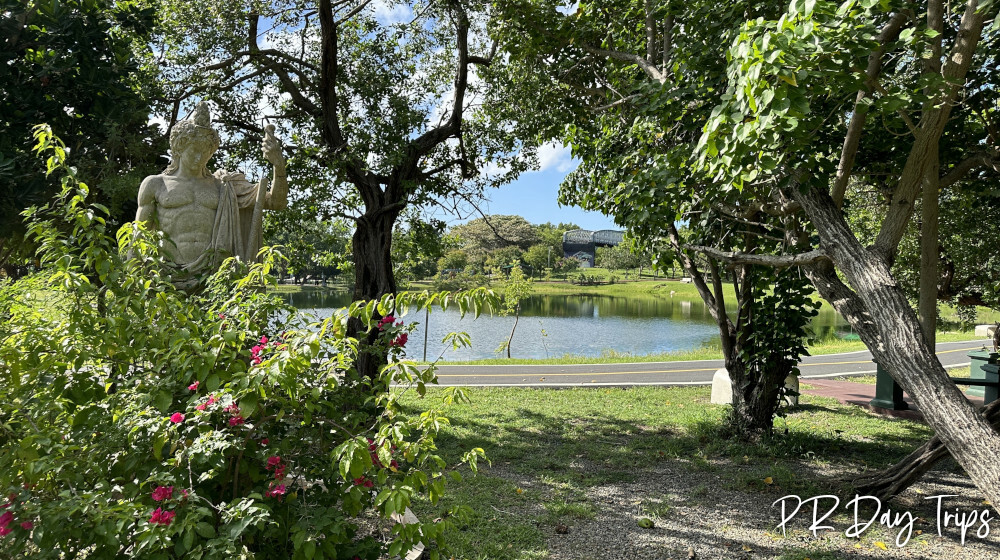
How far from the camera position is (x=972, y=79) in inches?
222

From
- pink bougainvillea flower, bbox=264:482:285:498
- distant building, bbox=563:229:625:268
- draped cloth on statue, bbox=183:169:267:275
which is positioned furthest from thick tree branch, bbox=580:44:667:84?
distant building, bbox=563:229:625:268

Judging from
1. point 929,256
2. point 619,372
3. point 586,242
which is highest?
point 586,242

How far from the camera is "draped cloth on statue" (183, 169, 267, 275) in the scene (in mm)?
4324

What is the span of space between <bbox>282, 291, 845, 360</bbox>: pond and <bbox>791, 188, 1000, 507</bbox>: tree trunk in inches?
516

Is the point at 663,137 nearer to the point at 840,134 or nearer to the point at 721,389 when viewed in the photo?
the point at 840,134

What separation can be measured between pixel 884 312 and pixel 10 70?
9223 mm

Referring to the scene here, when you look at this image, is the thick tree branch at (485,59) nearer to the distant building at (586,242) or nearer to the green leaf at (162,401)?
the green leaf at (162,401)

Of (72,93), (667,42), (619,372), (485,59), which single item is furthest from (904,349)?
(619,372)

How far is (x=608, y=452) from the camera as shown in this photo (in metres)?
7.00

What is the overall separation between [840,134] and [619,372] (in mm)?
9102

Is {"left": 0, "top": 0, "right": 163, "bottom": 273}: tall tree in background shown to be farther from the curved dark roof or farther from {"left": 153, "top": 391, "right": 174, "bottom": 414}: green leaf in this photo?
the curved dark roof

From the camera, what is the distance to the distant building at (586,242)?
99600 millimetres

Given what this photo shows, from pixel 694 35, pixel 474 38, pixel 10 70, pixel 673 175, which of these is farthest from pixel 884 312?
pixel 10 70

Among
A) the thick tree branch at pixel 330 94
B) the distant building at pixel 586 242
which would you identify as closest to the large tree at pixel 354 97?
the thick tree branch at pixel 330 94
